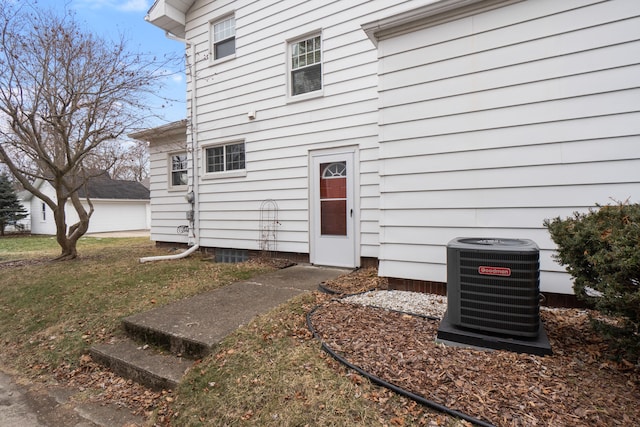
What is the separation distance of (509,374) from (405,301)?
156 centimetres

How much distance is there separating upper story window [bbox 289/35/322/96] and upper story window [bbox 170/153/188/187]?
4185mm

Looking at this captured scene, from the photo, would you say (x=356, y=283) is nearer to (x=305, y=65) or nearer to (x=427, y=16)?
(x=427, y=16)

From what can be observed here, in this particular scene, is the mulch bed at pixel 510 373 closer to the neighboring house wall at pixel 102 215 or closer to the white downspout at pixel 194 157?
the white downspout at pixel 194 157

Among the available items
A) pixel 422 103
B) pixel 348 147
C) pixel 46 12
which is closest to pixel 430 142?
pixel 422 103

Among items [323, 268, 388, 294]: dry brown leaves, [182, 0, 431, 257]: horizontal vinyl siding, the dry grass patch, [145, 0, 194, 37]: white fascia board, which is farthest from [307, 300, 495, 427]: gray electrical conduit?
[145, 0, 194, 37]: white fascia board

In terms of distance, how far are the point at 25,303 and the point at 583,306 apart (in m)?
7.34

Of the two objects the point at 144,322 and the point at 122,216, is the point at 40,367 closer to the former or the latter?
the point at 144,322

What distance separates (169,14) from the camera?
7.95 meters

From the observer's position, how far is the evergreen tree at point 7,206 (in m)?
19.8

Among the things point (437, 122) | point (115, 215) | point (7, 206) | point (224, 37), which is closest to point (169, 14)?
point (224, 37)

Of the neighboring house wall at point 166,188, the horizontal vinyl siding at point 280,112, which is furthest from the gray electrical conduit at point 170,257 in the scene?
the neighboring house wall at point 166,188

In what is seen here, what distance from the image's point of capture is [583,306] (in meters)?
3.21

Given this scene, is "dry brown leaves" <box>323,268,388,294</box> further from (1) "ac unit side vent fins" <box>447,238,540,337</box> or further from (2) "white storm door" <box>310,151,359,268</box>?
(1) "ac unit side vent fins" <box>447,238,540,337</box>

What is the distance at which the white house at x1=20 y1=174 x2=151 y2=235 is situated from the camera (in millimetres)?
21125
